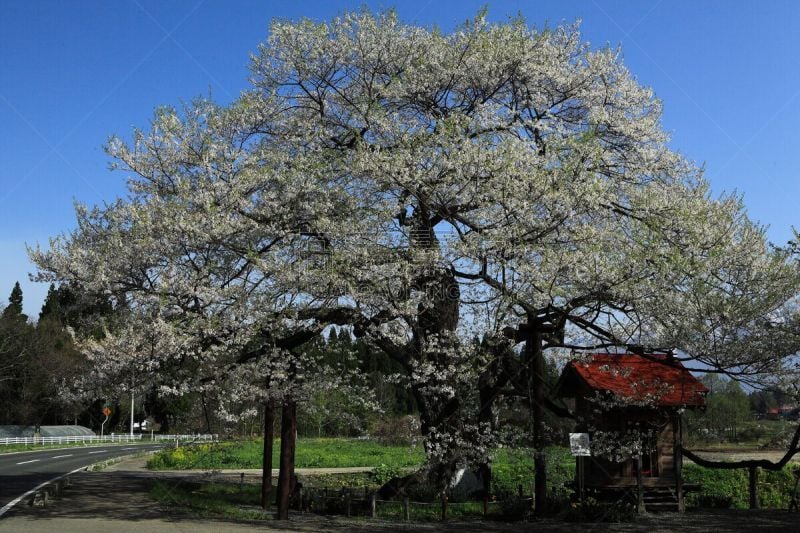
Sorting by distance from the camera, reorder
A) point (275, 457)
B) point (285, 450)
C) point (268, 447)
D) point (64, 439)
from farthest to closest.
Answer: point (64, 439) → point (275, 457) → point (268, 447) → point (285, 450)

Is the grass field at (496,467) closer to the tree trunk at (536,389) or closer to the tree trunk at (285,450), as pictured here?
the tree trunk at (536,389)

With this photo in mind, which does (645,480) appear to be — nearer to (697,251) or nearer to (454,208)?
(697,251)

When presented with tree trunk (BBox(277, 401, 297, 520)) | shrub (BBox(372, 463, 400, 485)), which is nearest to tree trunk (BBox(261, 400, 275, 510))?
tree trunk (BBox(277, 401, 297, 520))

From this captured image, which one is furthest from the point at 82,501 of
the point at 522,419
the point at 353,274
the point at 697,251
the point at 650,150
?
the point at 650,150

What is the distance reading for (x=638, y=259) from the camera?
538 inches

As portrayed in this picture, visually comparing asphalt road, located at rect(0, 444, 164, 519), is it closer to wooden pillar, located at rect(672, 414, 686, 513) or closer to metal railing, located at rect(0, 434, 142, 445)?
metal railing, located at rect(0, 434, 142, 445)

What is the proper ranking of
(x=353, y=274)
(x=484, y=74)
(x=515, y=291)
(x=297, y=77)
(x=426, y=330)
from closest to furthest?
(x=515, y=291) → (x=353, y=274) → (x=426, y=330) → (x=484, y=74) → (x=297, y=77)

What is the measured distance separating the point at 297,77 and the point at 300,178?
3.68m

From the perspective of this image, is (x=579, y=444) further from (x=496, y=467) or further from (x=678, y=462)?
(x=496, y=467)

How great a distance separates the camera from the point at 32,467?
31812 millimetres

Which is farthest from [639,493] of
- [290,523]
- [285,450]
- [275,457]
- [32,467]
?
[32,467]

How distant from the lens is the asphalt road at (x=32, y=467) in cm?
2246

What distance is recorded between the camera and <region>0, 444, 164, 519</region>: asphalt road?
22.5 m

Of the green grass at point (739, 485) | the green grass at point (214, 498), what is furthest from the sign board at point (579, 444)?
the green grass at point (739, 485)
